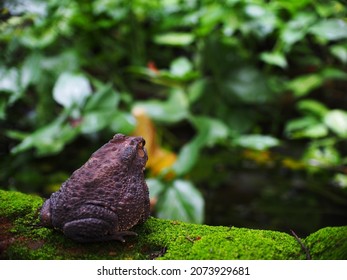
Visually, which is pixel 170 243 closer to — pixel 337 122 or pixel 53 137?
A: pixel 53 137

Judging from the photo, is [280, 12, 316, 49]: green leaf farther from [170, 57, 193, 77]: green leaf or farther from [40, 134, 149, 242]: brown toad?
[40, 134, 149, 242]: brown toad

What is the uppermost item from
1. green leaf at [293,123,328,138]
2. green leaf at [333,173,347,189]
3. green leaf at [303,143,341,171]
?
green leaf at [293,123,328,138]

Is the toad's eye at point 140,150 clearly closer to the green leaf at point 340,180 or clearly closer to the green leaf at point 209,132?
the green leaf at point 209,132

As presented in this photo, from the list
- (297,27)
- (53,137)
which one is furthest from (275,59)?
(53,137)

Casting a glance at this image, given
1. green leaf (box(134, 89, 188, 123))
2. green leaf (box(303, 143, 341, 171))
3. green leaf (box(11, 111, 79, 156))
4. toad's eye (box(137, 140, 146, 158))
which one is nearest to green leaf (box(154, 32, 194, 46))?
green leaf (box(134, 89, 188, 123))

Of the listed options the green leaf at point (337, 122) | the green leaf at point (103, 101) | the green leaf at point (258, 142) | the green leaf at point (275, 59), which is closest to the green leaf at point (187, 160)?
the green leaf at point (258, 142)

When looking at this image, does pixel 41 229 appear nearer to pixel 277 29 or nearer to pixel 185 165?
pixel 185 165
